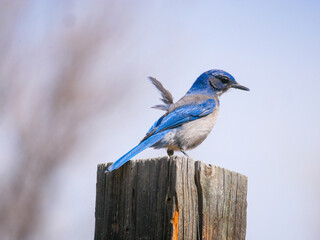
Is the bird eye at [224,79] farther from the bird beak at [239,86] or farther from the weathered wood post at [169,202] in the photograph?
the weathered wood post at [169,202]

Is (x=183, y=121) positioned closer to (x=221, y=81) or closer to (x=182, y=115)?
(x=182, y=115)

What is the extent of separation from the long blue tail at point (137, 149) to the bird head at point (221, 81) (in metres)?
1.66

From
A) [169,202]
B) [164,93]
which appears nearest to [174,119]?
[164,93]

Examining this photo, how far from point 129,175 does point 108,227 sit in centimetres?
36

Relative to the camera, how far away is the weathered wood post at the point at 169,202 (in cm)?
273

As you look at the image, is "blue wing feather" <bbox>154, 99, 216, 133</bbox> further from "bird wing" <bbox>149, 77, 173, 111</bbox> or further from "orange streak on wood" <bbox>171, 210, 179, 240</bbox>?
"orange streak on wood" <bbox>171, 210, 179, 240</bbox>

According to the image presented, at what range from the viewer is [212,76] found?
619cm

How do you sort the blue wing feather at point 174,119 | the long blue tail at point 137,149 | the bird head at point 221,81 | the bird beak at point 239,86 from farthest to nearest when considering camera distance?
the bird beak at point 239,86, the bird head at point 221,81, the blue wing feather at point 174,119, the long blue tail at point 137,149

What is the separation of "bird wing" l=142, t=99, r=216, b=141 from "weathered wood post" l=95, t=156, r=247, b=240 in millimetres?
1523

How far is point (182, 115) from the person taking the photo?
5125 millimetres

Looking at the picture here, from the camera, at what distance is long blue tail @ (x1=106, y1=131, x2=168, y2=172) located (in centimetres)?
302

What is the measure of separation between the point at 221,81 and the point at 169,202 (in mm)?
3757

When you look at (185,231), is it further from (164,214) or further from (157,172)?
(157,172)

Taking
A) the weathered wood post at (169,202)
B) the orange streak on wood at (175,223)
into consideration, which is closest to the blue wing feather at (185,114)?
the weathered wood post at (169,202)
